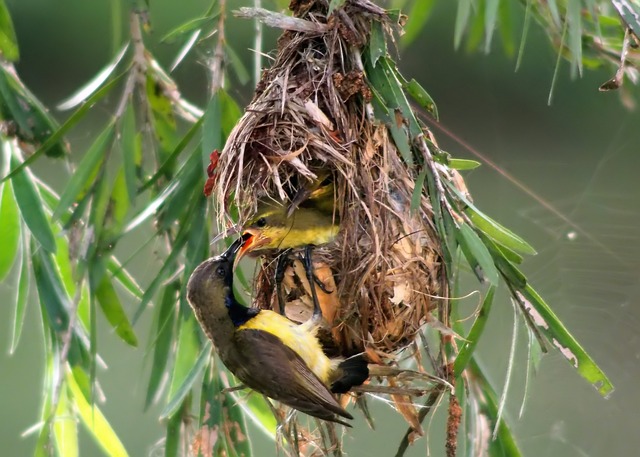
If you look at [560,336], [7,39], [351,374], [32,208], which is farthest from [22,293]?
[560,336]

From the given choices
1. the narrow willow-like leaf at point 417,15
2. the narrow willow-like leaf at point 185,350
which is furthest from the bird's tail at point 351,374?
the narrow willow-like leaf at point 417,15

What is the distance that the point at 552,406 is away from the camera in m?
4.06

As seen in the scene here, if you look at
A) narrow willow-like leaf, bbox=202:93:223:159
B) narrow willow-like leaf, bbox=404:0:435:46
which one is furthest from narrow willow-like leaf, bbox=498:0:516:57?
narrow willow-like leaf, bbox=202:93:223:159

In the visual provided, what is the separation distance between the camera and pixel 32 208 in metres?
2.23

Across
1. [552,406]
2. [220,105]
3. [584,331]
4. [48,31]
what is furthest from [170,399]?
[48,31]

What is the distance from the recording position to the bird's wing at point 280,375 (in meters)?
1.81

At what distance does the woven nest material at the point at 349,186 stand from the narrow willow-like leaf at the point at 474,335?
0.10m

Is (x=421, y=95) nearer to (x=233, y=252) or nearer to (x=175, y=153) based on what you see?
(x=233, y=252)

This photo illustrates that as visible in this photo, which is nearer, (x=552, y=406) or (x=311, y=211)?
(x=311, y=211)

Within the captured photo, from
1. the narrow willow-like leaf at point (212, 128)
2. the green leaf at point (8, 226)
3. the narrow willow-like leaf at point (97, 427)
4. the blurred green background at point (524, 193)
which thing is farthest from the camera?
the blurred green background at point (524, 193)

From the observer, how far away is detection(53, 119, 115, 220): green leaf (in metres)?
2.17

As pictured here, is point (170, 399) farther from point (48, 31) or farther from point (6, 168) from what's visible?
point (48, 31)

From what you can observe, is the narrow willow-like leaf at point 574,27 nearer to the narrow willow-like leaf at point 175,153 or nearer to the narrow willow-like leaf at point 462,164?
the narrow willow-like leaf at point 462,164

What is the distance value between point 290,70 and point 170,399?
2.87 ft
